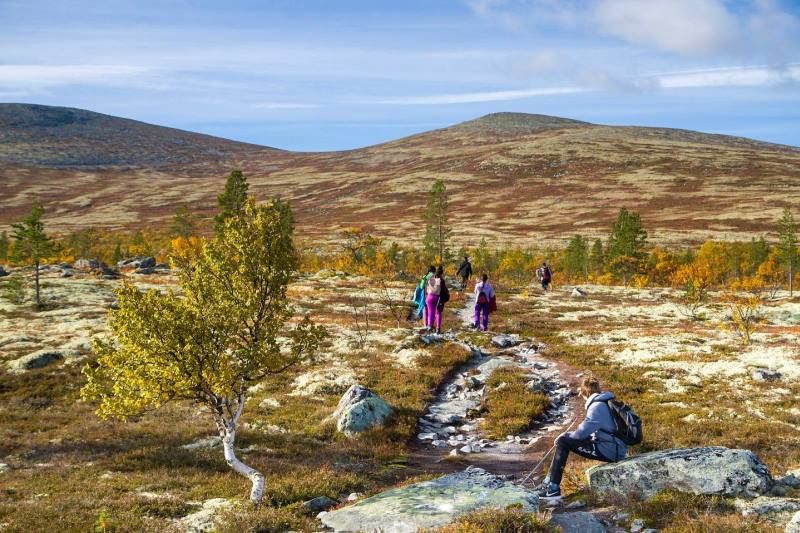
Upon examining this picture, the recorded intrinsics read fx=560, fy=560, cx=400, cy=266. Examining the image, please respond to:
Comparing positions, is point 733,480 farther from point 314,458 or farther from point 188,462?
point 188,462

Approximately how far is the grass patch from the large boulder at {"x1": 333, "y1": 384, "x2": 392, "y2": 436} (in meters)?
3.36

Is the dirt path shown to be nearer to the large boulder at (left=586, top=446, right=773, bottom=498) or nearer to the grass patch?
the grass patch

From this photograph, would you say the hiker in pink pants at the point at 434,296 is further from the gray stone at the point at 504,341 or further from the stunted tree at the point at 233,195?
the stunted tree at the point at 233,195

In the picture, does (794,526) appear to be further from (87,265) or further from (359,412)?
(87,265)

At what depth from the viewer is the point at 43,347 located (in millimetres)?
28484

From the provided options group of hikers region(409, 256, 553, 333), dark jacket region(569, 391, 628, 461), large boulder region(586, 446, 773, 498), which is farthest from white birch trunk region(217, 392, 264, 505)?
group of hikers region(409, 256, 553, 333)

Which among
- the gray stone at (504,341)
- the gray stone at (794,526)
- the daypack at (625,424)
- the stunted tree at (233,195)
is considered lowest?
the gray stone at (504,341)

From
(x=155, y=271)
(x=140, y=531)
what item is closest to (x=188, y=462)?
(x=140, y=531)

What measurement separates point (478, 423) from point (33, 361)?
68.6ft

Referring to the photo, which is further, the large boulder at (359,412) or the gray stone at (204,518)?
the large boulder at (359,412)

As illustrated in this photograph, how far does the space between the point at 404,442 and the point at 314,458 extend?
2.97m

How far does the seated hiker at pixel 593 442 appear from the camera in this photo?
10.9 meters

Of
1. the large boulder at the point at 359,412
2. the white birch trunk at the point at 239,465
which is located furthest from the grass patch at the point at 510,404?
the white birch trunk at the point at 239,465

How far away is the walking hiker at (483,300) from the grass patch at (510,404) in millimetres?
6846
